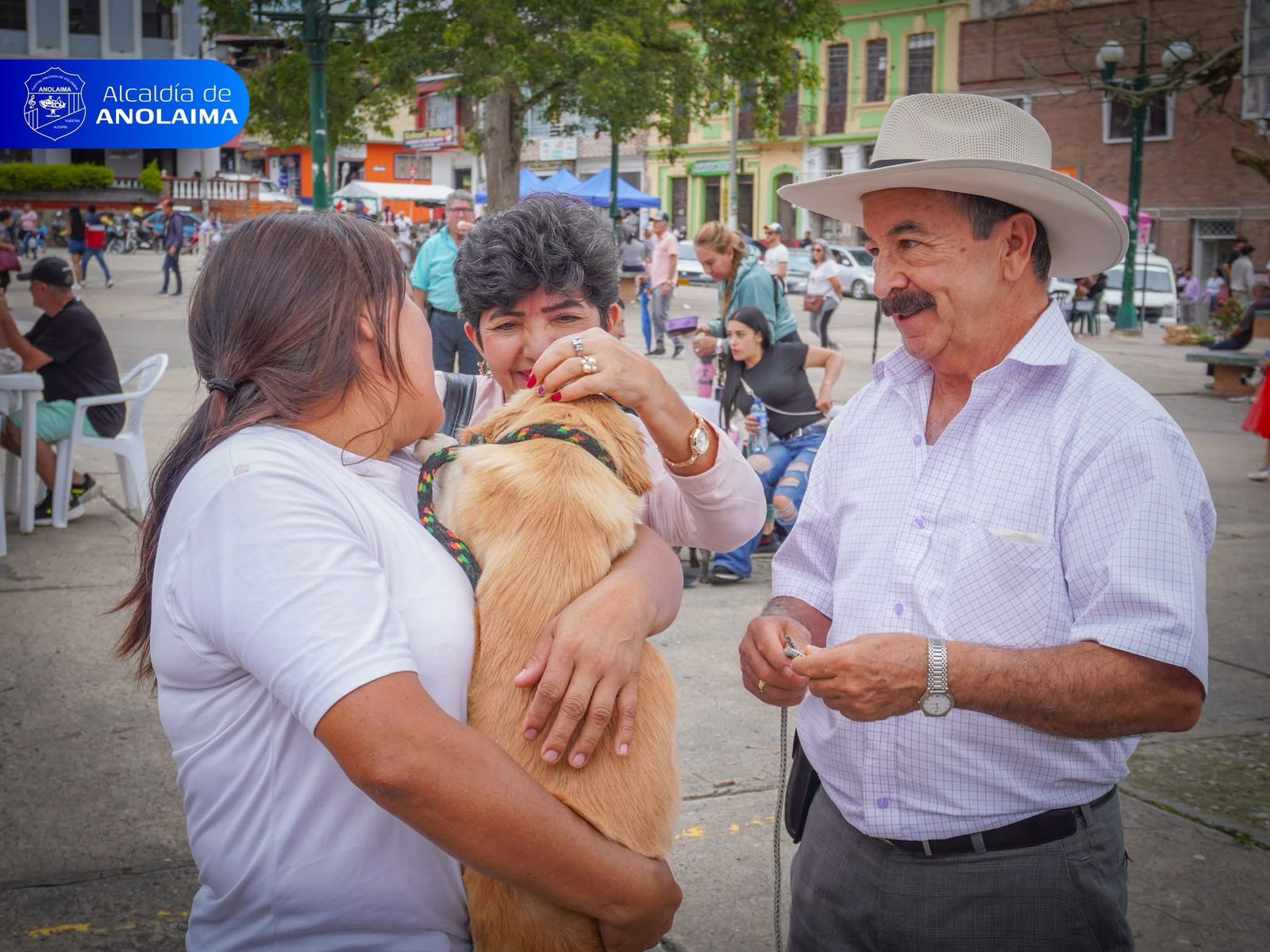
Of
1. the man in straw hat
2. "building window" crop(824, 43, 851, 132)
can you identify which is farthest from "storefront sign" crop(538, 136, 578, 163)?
the man in straw hat

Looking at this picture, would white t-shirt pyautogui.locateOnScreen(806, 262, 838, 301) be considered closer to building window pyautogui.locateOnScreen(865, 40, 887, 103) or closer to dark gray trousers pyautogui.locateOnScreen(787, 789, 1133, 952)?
dark gray trousers pyautogui.locateOnScreen(787, 789, 1133, 952)

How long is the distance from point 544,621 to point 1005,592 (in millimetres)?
835

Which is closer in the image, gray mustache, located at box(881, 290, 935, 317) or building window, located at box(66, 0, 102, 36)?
gray mustache, located at box(881, 290, 935, 317)

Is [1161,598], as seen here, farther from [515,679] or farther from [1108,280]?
[1108,280]

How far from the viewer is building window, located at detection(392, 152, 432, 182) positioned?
65812 mm

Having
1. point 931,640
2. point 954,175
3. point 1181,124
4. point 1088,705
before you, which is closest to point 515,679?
point 931,640

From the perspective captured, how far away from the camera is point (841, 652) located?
5.84 feet

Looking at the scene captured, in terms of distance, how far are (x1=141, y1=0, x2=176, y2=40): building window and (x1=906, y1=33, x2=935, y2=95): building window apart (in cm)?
2496

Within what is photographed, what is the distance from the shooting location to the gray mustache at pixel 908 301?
2.13 metres

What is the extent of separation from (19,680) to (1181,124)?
35.9 meters

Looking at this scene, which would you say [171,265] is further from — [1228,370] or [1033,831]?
[1033,831]

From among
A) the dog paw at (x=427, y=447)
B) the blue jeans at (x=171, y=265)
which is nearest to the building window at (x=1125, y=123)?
the blue jeans at (x=171, y=265)

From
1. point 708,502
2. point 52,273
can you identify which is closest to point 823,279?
point 52,273

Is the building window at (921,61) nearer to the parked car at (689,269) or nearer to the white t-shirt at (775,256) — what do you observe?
the parked car at (689,269)
